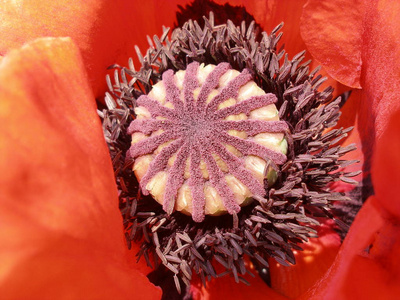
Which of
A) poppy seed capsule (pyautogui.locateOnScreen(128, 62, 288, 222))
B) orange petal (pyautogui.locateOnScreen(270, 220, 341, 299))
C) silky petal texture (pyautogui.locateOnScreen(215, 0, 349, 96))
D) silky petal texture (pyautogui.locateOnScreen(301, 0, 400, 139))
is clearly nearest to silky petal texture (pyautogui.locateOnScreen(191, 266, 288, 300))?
orange petal (pyautogui.locateOnScreen(270, 220, 341, 299))

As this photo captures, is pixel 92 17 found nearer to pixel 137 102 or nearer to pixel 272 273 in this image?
pixel 137 102

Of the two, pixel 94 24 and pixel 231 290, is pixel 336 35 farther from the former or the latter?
pixel 231 290

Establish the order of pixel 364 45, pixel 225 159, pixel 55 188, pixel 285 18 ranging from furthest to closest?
pixel 285 18
pixel 364 45
pixel 225 159
pixel 55 188

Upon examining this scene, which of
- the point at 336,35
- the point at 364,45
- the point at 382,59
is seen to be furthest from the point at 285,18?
the point at 382,59

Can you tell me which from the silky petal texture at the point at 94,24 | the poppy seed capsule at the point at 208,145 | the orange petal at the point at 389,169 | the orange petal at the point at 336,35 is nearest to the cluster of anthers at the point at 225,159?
the poppy seed capsule at the point at 208,145

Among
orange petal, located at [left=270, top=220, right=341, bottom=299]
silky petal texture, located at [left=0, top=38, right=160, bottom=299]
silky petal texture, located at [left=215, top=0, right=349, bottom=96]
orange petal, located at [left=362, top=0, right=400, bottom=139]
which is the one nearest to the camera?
silky petal texture, located at [left=0, top=38, right=160, bottom=299]

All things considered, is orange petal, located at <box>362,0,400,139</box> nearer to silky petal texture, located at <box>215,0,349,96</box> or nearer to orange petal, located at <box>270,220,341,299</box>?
silky petal texture, located at <box>215,0,349,96</box>
